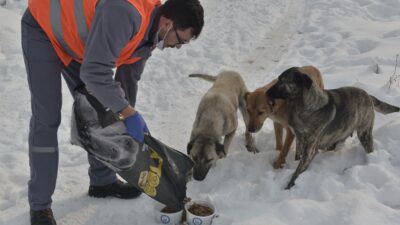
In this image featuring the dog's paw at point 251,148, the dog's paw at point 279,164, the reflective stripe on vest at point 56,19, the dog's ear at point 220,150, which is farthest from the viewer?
the dog's paw at point 251,148

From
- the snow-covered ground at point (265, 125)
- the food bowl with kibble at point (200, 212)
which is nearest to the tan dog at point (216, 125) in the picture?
the snow-covered ground at point (265, 125)

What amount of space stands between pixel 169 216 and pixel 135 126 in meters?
0.90

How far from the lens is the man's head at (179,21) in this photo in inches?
→ 120

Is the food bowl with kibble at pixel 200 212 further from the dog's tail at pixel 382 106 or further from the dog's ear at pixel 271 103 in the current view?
the dog's tail at pixel 382 106

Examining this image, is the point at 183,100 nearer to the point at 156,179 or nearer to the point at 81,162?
the point at 81,162

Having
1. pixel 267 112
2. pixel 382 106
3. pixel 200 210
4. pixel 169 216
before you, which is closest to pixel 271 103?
pixel 267 112

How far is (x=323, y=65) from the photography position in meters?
7.69

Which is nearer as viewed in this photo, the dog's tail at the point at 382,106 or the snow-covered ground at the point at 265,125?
the snow-covered ground at the point at 265,125

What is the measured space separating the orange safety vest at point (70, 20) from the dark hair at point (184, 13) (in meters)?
0.16

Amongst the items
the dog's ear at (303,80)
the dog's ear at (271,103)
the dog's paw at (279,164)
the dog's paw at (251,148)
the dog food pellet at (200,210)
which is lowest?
the dog's paw at (251,148)

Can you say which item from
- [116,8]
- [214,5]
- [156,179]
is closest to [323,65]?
[214,5]

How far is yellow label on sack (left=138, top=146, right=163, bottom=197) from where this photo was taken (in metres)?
3.59

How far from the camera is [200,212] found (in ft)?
12.3

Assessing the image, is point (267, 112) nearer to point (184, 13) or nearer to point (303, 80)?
point (303, 80)
